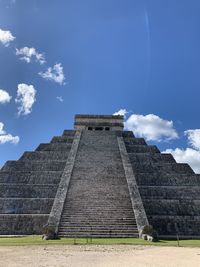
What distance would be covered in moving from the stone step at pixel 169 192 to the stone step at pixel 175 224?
222 centimetres

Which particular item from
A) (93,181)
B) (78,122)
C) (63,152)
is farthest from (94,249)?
(78,122)

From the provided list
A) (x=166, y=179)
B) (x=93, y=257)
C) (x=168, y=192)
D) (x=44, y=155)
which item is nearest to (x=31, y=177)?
(x=44, y=155)

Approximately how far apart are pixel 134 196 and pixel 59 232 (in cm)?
464

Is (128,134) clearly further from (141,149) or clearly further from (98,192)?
(98,192)

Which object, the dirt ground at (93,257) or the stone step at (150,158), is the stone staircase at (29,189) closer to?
the stone step at (150,158)

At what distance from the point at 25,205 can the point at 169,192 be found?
7.70 metres

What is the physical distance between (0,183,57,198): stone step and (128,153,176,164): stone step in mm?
6734

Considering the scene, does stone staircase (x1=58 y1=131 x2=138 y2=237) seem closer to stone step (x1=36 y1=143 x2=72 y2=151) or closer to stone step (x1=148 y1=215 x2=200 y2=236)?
stone step (x1=148 y1=215 x2=200 y2=236)

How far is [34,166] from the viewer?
21484mm

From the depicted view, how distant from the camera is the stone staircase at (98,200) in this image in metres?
14.2

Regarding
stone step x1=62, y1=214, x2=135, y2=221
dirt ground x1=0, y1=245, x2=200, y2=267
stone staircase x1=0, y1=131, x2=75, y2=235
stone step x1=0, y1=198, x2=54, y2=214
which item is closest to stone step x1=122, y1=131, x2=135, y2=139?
stone staircase x1=0, y1=131, x2=75, y2=235

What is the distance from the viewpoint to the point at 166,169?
21.8 metres

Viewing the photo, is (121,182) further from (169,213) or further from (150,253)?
(150,253)

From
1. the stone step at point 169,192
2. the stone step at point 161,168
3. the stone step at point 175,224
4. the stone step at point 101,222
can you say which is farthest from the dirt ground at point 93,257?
the stone step at point 161,168
